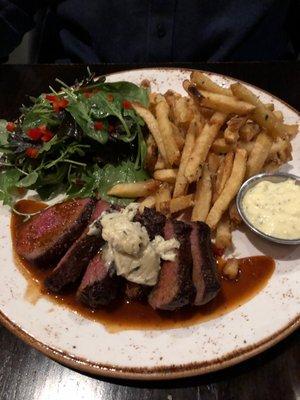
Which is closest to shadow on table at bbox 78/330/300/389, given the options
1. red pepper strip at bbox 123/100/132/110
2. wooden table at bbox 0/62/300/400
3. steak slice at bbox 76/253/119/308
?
wooden table at bbox 0/62/300/400

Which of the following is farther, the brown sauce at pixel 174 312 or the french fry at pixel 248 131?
the french fry at pixel 248 131

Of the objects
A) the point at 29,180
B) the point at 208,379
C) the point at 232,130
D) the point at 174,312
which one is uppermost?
the point at 232,130

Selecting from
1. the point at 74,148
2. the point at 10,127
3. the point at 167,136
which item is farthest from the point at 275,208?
the point at 10,127

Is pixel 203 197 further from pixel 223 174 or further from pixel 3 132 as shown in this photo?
pixel 3 132

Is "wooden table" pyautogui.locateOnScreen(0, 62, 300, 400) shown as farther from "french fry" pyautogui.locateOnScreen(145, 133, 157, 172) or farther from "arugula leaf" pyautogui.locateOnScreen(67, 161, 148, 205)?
"french fry" pyautogui.locateOnScreen(145, 133, 157, 172)

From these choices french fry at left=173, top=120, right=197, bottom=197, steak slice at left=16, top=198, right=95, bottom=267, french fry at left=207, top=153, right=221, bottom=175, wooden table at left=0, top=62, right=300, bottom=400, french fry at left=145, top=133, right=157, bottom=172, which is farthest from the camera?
french fry at left=145, top=133, right=157, bottom=172

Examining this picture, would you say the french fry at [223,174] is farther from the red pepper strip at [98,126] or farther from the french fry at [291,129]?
the red pepper strip at [98,126]

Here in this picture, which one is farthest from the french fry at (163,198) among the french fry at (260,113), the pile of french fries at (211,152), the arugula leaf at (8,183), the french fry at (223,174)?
the arugula leaf at (8,183)
